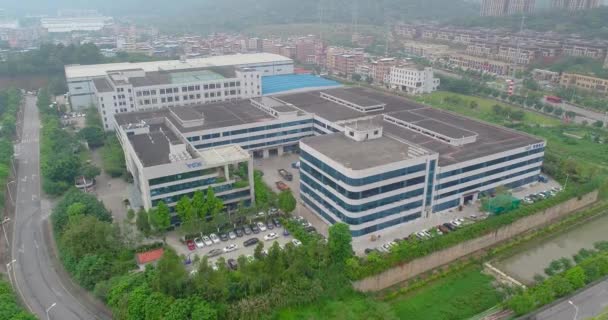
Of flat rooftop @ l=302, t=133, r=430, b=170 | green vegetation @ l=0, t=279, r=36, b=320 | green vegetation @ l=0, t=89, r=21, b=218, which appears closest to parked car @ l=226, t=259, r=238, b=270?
flat rooftop @ l=302, t=133, r=430, b=170

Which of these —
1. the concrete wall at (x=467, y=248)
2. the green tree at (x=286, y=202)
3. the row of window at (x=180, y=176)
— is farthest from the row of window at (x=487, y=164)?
the row of window at (x=180, y=176)

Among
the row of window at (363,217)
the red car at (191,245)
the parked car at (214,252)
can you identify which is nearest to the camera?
the parked car at (214,252)

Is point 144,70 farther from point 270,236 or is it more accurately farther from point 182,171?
point 270,236

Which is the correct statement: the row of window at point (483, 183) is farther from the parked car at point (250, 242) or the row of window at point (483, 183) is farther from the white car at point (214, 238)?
the white car at point (214, 238)

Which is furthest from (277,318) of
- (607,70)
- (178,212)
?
(607,70)

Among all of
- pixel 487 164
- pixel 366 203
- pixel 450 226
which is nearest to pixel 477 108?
pixel 487 164

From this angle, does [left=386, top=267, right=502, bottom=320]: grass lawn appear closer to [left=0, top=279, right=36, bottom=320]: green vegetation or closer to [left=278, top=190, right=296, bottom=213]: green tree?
[left=278, top=190, right=296, bottom=213]: green tree
